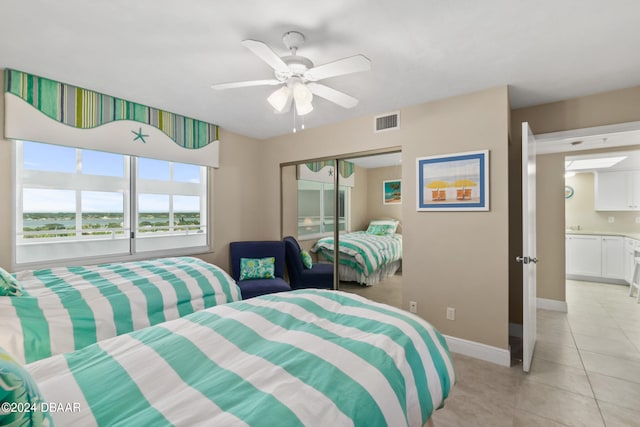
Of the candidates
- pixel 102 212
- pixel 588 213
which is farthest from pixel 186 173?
pixel 588 213

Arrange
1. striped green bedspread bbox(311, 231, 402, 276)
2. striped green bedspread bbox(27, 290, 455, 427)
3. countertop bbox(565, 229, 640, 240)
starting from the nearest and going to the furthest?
striped green bedspread bbox(27, 290, 455, 427) < striped green bedspread bbox(311, 231, 402, 276) < countertop bbox(565, 229, 640, 240)

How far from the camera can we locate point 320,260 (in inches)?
158

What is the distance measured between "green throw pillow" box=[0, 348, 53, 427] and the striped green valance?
9.04ft

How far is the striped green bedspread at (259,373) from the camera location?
2.77ft

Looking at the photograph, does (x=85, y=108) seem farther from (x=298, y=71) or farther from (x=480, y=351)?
(x=480, y=351)

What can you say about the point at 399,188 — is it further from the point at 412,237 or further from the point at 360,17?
the point at 360,17

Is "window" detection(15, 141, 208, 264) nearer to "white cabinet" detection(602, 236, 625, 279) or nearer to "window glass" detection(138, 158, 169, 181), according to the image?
"window glass" detection(138, 158, 169, 181)

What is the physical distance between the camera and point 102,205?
119 inches

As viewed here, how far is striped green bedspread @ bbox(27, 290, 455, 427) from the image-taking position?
84 centimetres

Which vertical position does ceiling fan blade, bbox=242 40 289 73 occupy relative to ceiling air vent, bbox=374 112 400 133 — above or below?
below

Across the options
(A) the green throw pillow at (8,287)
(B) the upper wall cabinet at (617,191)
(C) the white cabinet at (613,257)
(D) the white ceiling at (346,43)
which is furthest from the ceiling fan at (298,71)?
(B) the upper wall cabinet at (617,191)

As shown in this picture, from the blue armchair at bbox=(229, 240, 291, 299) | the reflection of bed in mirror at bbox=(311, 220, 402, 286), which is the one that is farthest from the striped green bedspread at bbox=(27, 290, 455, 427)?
the blue armchair at bbox=(229, 240, 291, 299)

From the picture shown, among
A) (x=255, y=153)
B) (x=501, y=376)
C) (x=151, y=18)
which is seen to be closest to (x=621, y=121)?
(x=501, y=376)

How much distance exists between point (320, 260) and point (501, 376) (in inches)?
A: 90.1
